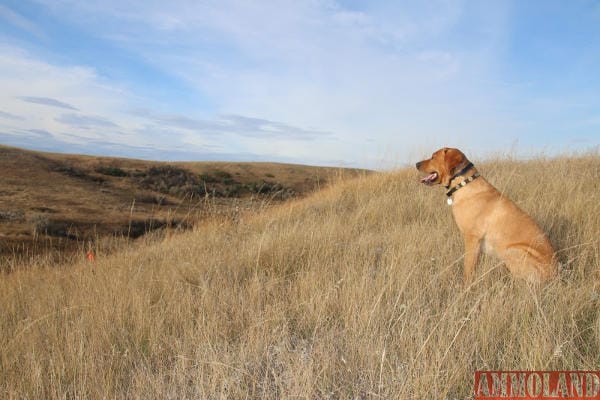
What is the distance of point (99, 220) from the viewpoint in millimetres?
11695

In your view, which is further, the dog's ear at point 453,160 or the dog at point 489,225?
the dog's ear at point 453,160

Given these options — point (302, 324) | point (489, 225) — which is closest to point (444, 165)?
point (489, 225)

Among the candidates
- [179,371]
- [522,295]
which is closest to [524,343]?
[522,295]

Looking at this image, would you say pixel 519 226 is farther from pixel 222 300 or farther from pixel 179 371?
pixel 179 371

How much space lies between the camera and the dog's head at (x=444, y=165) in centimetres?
366

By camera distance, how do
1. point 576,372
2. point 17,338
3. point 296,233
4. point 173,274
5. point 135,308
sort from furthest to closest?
point 296,233 < point 173,274 < point 135,308 < point 17,338 < point 576,372

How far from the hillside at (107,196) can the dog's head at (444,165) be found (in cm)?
358

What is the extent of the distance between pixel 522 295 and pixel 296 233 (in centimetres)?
271

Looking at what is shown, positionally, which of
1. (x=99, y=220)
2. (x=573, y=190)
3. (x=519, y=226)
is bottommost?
(x=99, y=220)

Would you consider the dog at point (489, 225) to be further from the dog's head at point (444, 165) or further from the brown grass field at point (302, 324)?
the brown grass field at point (302, 324)

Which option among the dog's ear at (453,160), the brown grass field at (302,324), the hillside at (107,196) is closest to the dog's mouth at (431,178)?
the dog's ear at (453,160)

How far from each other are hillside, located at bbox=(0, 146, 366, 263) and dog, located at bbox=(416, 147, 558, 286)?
12.4 feet

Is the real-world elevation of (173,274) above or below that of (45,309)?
above

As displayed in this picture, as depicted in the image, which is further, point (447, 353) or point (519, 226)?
point (519, 226)
